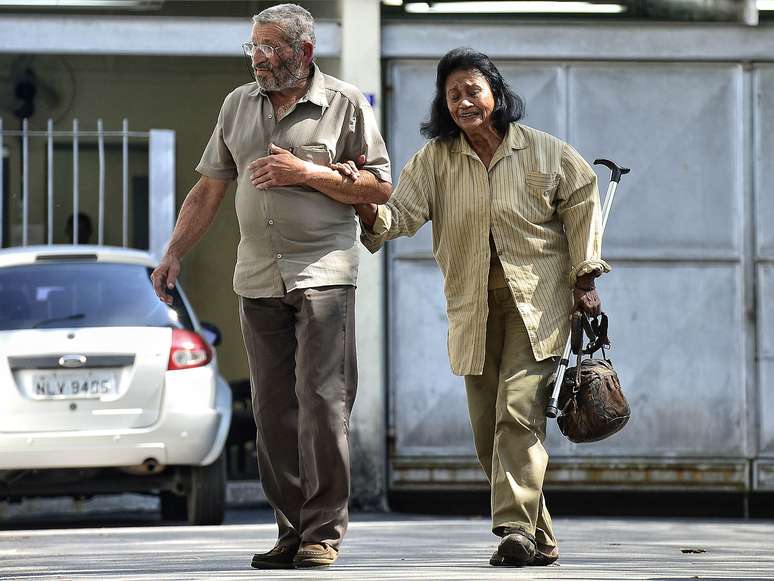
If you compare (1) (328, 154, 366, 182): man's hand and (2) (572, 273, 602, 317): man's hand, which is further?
(2) (572, 273, 602, 317): man's hand

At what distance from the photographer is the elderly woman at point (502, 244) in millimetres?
6512

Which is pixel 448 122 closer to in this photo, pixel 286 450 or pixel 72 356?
pixel 286 450

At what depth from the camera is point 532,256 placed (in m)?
6.62

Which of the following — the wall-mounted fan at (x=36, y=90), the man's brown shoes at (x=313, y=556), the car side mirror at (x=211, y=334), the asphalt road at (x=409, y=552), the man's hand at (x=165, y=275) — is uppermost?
the wall-mounted fan at (x=36, y=90)

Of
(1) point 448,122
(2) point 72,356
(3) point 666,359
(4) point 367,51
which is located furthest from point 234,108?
(3) point 666,359

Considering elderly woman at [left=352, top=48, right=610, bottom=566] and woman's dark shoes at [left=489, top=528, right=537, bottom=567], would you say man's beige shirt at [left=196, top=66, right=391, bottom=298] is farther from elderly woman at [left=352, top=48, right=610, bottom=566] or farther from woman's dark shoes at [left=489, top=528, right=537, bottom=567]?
woman's dark shoes at [left=489, top=528, right=537, bottom=567]

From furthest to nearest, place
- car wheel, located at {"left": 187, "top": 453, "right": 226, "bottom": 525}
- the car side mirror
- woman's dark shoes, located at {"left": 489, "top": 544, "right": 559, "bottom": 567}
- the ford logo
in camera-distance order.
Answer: the car side mirror, car wheel, located at {"left": 187, "top": 453, "right": 226, "bottom": 525}, the ford logo, woman's dark shoes, located at {"left": 489, "top": 544, "right": 559, "bottom": 567}

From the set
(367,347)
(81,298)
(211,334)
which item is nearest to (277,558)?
(81,298)

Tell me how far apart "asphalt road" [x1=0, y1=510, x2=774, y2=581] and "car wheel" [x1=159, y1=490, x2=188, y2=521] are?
3.45 feet

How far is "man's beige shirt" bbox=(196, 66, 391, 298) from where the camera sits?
20.5 ft

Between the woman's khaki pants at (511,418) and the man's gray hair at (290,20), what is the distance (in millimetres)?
1226

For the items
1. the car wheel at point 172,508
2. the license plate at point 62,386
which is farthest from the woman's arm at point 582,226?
the car wheel at point 172,508

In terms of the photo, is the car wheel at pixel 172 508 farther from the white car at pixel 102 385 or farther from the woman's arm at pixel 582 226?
the woman's arm at pixel 582 226

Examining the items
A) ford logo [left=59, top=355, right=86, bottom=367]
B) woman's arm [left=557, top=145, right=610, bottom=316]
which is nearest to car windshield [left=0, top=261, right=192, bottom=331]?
ford logo [left=59, top=355, right=86, bottom=367]
